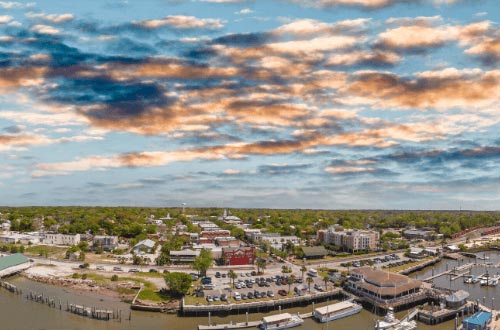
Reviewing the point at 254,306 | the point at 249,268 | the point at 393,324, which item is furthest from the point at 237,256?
the point at 393,324

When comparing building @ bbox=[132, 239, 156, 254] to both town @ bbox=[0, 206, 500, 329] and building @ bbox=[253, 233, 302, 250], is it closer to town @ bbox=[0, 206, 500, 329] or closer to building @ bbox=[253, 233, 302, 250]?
town @ bbox=[0, 206, 500, 329]

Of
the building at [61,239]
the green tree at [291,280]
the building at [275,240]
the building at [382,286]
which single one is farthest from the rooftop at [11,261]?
the building at [382,286]

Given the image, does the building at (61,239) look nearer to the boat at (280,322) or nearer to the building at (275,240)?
the building at (275,240)

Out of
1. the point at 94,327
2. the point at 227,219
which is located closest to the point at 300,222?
the point at 227,219

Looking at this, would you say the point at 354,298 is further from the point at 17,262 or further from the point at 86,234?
the point at 86,234

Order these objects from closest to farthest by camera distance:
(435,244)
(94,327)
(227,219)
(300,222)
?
(94,327), (435,244), (300,222), (227,219)

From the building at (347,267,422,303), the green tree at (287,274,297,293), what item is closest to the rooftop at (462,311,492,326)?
the building at (347,267,422,303)

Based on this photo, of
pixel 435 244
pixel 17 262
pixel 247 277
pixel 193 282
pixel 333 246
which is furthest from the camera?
pixel 435 244
